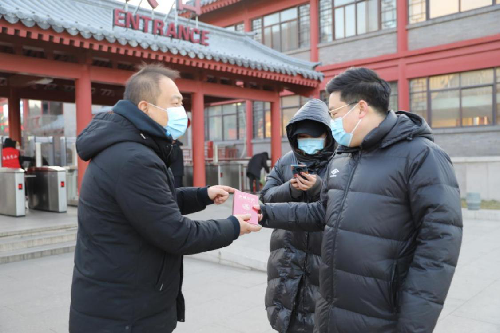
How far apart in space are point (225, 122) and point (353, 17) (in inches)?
324

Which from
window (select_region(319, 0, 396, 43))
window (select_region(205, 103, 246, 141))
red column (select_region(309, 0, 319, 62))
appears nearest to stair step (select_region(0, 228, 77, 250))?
red column (select_region(309, 0, 319, 62))

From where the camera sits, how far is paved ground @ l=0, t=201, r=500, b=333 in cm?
389

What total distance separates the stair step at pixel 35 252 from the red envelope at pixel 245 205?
5.44m

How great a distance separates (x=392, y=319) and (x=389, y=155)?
0.71 meters

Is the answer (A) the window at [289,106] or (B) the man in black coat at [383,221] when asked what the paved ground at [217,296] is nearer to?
(B) the man in black coat at [383,221]

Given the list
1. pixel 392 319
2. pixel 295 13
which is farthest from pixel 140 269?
pixel 295 13

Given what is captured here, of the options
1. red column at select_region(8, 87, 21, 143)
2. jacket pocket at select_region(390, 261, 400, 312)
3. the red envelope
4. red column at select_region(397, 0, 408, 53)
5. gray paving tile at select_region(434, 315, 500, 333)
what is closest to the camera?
jacket pocket at select_region(390, 261, 400, 312)

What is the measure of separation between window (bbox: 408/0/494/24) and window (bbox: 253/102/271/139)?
7.09m

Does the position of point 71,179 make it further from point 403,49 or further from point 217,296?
point 403,49

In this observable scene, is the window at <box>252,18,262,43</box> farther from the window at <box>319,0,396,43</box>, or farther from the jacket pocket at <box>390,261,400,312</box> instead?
the jacket pocket at <box>390,261,400,312</box>

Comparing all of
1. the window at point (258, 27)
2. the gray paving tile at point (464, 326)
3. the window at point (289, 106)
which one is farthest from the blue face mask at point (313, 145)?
the window at point (258, 27)

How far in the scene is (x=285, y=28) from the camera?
19219 millimetres

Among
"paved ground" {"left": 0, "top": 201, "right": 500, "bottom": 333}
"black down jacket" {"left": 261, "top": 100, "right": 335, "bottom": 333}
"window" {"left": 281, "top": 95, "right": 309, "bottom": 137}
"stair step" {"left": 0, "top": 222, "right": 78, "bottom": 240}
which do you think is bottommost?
"paved ground" {"left": 0, "top": 201, "right": 500, "bottom": 333}

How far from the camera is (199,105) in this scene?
A: 11.1 metres
